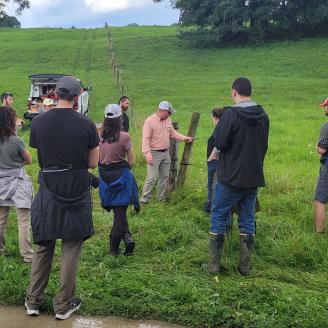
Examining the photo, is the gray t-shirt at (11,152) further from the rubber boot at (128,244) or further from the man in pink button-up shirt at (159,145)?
the man in pink button-up shirt at (159,145)

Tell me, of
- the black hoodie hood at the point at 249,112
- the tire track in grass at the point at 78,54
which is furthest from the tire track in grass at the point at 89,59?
the black hoodie hood at the point at 249,112

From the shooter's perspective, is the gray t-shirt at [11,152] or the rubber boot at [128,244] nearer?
the gray t-shirt at [11,152]

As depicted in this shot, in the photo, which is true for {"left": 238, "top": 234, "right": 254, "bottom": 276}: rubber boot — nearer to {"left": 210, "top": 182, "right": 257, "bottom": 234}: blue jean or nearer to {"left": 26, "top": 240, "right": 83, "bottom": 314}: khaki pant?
{"left": 210, "top": 182, "right": 257, "bottom": 234}: blue jean

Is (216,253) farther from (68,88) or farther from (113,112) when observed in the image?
(68,88)

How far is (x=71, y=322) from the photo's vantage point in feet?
13.8

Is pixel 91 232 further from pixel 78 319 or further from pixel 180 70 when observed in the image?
pixel 180 70

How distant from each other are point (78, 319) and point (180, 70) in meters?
30.8

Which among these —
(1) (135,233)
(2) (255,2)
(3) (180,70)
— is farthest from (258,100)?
(2) (255,2)

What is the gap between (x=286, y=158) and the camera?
1147 cm

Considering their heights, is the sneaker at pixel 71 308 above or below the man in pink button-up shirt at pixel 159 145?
below

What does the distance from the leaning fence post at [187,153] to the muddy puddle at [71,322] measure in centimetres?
417

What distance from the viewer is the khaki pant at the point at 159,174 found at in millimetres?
8180

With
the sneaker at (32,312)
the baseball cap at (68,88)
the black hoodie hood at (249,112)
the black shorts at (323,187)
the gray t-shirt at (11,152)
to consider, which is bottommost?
the sneaker at (32,312)

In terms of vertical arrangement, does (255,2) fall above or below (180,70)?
above
